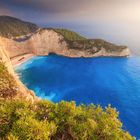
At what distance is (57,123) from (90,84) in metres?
67.4

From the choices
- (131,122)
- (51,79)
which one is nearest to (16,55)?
(51,79)

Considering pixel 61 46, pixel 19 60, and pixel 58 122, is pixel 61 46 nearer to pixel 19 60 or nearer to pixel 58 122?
pixel 19 60

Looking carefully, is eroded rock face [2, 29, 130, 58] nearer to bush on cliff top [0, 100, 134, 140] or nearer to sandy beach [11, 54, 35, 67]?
sandy beach [11, 54, 35, 67]

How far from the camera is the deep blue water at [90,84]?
205 ft

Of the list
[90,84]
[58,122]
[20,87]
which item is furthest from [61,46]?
[58,122]

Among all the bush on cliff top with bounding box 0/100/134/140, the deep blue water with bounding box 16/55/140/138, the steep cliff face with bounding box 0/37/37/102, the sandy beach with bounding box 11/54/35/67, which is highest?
the bush on cliff top with bounding box 0/100/134/140

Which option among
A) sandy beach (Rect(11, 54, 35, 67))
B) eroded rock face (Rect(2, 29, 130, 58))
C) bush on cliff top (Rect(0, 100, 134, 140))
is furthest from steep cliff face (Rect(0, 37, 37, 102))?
eroded rock face (Rect(2, 29, 130, 58))

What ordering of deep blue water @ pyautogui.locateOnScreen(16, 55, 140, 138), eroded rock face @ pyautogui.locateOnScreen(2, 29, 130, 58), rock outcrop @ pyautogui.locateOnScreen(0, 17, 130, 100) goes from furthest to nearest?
eroded rock face @ pyautogui.locateOnScreen(2, 29, 130, 58) < rock outcrop @ pyautogui.locateOnScreen(0, 17, 130, 100) < deep blue water @ pyautogui.locateOnScreen(16, 55, 140, 138)

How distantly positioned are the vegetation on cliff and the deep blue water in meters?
30.1

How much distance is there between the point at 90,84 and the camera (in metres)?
86.0

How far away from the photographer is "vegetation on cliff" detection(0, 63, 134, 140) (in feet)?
51.0

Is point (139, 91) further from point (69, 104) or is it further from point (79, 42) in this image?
point (79, 42)

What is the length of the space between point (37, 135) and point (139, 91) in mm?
67725

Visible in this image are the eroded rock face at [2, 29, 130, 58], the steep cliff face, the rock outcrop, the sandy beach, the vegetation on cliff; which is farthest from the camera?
the eroded rock face at [2, 29, 130, 58]
